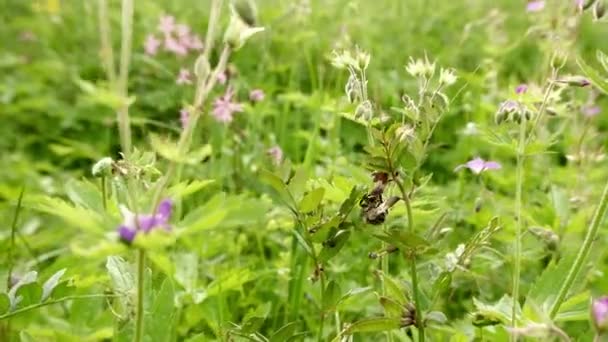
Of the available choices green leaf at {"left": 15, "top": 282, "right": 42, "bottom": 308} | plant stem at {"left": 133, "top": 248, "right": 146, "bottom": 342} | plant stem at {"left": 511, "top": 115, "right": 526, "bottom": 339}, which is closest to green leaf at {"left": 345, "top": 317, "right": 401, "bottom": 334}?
plant stem at {"left": 511, "top": 115, "right": 526, "bottom": 339}

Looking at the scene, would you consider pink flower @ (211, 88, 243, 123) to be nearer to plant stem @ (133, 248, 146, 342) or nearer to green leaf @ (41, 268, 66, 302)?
green leaf @ (41, 268, 66, 302)

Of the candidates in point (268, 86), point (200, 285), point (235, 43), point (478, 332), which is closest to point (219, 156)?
point (268, 86)

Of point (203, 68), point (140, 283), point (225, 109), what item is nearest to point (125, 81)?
point (203, 68)

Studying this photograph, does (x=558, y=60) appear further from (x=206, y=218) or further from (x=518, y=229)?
(x=206, y=218)

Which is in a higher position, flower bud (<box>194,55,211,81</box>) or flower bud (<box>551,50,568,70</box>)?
flower bud (<box>551,50,568,70</box>)

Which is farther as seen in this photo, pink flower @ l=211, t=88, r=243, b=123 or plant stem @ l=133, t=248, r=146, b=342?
pink flower @ l=211, t=88, r=243, b=123

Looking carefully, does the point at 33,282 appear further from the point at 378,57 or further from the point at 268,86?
the point at 378,57

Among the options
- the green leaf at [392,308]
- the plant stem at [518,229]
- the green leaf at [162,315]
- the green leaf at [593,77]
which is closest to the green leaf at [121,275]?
the green leaf at [162,315]

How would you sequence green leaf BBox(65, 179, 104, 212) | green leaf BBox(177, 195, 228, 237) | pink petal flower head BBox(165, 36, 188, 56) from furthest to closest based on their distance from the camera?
pink petal flower head BBox(165, 36, 188, 56), green leaf BBox(65, 179, 104, 212), green leaf BBox(177, 195, 228, 237)
